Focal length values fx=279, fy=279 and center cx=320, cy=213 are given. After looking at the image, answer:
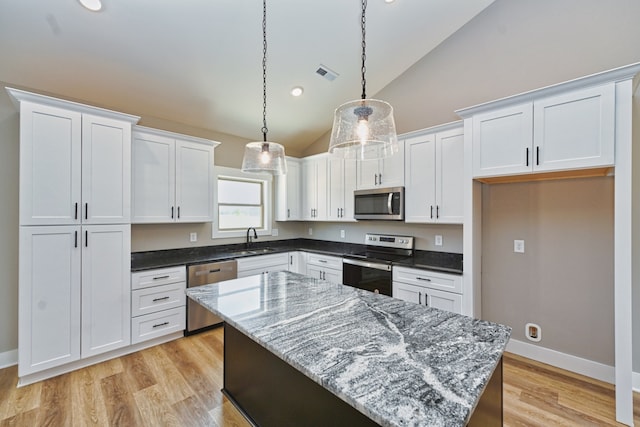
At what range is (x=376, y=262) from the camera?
3.37m

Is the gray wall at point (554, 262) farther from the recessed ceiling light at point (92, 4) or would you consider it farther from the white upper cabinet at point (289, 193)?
the recessed ceiling light at point (92, 4)

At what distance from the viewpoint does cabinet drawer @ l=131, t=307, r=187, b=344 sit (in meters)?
2.92

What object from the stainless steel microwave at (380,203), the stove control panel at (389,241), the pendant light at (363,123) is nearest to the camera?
the pendant light at (363,123)

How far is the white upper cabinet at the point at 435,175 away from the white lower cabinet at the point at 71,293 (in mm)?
3152

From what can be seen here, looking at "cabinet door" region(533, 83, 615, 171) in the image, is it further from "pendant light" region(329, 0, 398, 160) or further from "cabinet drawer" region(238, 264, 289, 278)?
"cabinet drawer" region(238, 264, 289, 278)

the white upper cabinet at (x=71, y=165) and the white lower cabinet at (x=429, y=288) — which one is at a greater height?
the white upper cabinet at (x=71, y=165)

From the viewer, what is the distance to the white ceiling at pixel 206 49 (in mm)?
2352

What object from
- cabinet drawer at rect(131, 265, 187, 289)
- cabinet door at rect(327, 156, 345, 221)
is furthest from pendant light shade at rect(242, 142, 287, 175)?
cabinet door at rect(327, 156, 345, 221)

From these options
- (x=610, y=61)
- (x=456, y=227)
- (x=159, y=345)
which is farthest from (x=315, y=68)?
(x=159, y=345)

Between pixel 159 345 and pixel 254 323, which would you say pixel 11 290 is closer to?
pixel 159 345

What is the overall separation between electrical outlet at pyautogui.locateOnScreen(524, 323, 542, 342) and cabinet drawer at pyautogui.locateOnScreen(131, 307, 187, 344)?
12.1 ft

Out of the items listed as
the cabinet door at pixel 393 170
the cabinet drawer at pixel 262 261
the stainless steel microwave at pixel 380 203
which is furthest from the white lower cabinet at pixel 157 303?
the cabinet door at pixel 393 170

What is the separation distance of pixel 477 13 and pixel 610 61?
1.34 m

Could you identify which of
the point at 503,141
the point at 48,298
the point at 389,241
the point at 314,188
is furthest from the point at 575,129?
the point at 48,298
